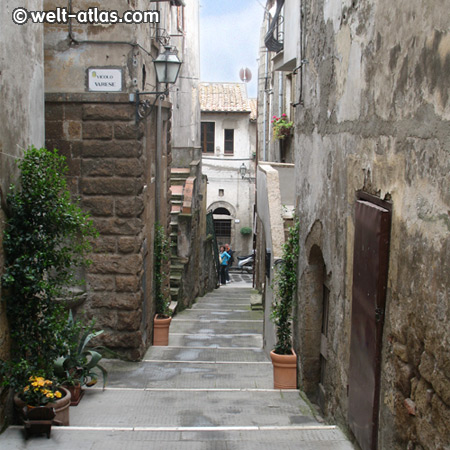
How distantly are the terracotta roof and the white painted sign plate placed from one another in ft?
78.1

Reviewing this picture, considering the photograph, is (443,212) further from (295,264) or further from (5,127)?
(295,264)

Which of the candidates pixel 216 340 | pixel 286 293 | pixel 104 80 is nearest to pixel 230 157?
pixel 216 340

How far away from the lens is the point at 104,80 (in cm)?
847

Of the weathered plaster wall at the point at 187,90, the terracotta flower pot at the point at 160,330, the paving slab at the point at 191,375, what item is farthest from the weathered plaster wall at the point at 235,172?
the paving slab at the point at 191,375

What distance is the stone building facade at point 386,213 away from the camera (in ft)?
10.9

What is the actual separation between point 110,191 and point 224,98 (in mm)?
25571

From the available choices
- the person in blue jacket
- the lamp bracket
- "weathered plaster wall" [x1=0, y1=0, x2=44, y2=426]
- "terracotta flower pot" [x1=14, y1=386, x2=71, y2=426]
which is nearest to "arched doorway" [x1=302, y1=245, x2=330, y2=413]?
"terracotta flower pot" [x1=14, y1=386, x2=71, y2=426]

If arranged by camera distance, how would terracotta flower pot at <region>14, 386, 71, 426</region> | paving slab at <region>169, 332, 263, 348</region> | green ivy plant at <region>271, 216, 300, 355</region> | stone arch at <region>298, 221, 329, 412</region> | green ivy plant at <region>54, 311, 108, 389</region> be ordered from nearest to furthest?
terracotta flower pot at <region>14, 386, 71, 426</region> → green ivy plant at <region>54, 311, 108, 389</region> → stone arch at <region>298, 221, 329, 412</region> → green ivy plant at <region>271, 216, 300, 355</region> → paving slab at <region>169, 332, 263, 348</region>

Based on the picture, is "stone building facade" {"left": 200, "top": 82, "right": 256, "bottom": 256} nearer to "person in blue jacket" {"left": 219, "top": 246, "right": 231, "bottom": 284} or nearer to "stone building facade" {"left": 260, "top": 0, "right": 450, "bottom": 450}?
"person in blue jacket" {"left": 219, "top": 246, "right": 231, "bottom": 284}

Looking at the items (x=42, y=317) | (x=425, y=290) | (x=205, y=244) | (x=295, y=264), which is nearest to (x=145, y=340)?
(x=295, y=264)

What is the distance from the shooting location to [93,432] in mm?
5230

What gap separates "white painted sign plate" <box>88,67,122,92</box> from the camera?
845cm

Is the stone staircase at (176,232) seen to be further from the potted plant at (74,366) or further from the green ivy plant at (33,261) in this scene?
the green ivy plant at (33,261)

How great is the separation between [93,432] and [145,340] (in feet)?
14.3
